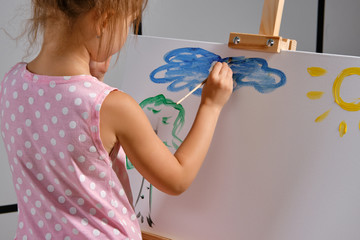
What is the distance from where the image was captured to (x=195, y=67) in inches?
39.9

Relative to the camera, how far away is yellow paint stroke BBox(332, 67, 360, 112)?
0.84 meters

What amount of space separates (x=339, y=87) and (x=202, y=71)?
324 mm

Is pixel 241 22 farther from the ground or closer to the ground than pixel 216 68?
farther from the ground

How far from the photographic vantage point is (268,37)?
91 centimetres

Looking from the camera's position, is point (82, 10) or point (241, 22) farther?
point (241, 22)

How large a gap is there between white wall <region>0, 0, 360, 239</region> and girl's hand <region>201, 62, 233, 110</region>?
2.55 ft

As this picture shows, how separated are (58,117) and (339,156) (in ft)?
1.89

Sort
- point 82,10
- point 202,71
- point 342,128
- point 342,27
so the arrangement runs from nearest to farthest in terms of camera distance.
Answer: point 82,10, point 342,128, point 202,71, point 342,27

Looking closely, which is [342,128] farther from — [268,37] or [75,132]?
[75,132]

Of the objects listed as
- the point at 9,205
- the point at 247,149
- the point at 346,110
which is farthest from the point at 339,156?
the point at 9,205

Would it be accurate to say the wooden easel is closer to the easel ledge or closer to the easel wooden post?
the easel wooden post

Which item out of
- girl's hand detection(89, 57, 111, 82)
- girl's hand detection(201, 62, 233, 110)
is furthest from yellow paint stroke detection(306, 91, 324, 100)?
girl's hand detection(89, 57, 111, 82)

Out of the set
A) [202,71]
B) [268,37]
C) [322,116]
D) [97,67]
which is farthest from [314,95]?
[97,67]

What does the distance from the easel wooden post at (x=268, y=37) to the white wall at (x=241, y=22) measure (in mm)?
706
